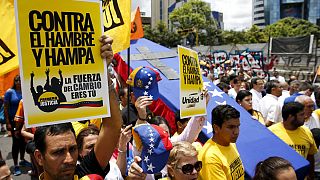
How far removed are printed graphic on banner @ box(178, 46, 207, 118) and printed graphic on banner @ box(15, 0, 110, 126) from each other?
1212mm

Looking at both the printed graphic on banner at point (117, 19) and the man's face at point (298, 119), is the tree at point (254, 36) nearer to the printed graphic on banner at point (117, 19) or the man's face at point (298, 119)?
the man's face at point (298, 119)

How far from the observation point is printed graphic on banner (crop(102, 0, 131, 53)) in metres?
3.14

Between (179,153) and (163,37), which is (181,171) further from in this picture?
(163,37)

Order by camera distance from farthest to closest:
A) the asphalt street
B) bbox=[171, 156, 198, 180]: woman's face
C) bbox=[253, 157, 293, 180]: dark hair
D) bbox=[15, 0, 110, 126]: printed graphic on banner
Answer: the asphalt street → bbox=[171, 156, 198, 180]: woman's face → bbox=[253, 157, 293, 180]: dark hair → bbox=[15, 0, 110, 126]: printed graphic on banner

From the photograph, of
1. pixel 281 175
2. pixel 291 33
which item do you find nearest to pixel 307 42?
pixel 281 175

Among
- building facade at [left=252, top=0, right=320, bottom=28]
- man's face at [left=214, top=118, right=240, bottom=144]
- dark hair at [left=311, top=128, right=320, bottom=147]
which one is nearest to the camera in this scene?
man's face at [left=214, top=118, right=240, bottom=144]

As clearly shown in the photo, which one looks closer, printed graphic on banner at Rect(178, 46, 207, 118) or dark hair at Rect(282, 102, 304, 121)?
printed graphic on banner at Rect(178, 46, 207, 118)

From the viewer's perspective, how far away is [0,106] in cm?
806

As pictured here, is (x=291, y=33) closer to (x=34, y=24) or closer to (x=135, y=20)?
(x=135, y=20)

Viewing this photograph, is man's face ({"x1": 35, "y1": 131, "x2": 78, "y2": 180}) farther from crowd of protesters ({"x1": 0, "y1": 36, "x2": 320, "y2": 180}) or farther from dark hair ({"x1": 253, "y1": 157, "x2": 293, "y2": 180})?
dark hair ({"x1": 253, "y1": 157, "x2": 293, "y2": 180})

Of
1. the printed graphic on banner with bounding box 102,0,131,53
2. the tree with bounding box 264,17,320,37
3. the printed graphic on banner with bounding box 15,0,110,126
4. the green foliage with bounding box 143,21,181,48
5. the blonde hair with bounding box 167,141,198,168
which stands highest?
the tree with bounding box 264,17,320,37

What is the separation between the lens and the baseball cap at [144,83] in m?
3.39

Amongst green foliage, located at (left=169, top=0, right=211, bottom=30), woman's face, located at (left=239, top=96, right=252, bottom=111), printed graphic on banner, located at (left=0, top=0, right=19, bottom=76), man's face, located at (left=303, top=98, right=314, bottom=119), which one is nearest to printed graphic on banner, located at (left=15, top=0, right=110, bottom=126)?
printed graphic on banner, located at (left=0, top=0, right=19, bottom=76)

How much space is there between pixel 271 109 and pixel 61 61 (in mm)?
4439
